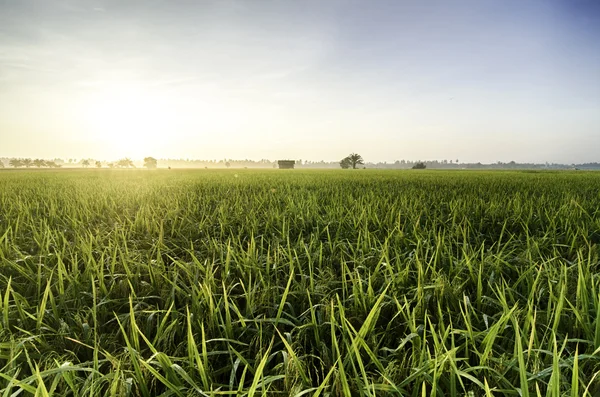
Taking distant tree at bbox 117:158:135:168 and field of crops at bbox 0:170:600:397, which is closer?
field of crops at bbox 0:170:600:397

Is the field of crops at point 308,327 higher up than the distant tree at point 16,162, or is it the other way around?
the distant tree at point 16,162

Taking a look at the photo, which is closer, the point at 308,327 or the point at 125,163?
the point at 308,327

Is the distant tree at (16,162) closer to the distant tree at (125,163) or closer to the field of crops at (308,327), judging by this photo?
the distant tree at (125,163)

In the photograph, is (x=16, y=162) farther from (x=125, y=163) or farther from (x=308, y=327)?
(x=308, y=327)

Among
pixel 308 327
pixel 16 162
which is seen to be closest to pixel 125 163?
pixel 16 162

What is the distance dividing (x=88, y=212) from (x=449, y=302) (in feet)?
15.5

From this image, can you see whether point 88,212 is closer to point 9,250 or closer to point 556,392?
point 9,250

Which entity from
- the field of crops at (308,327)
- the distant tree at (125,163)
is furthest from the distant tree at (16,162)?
the field of crops at (308,327)

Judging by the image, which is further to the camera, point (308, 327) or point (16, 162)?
point (16, 162)

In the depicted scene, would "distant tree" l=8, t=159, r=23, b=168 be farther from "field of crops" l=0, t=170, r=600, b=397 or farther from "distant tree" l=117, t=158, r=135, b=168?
"field of crops" l=0, t=170, r=600, b=397

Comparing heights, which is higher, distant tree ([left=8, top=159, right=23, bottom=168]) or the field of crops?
distant tree ([left=8, top=159, right=23, bottom=168])

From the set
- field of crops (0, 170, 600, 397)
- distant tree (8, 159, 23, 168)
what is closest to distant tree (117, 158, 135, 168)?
distant tree (8, 159, 23, 168)

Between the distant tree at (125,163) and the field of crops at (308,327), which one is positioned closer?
the field of crops at (308,327)

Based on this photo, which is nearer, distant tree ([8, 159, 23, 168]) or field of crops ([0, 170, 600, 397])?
field of crops ([0, 170, 600, 397])
